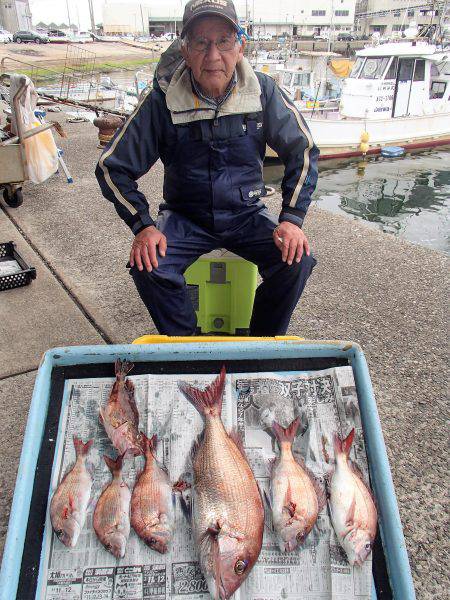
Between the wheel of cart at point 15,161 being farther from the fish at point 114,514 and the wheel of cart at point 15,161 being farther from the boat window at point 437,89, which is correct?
the boat window at point 437,89

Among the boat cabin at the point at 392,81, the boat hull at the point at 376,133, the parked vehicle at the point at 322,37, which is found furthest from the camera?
the parked vehicle at the point at 322,37

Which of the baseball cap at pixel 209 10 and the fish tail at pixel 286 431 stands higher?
the baseball cap at pixel 209 10

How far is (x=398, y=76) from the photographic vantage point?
15.0 m

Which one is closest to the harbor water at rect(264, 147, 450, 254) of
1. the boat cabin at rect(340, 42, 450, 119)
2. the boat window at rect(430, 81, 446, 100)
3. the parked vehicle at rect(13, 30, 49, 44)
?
the boat cabin at rect(340, 42, 450, 119)

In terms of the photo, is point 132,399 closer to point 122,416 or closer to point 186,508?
point 122,416

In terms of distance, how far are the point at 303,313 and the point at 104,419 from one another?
1.88 m

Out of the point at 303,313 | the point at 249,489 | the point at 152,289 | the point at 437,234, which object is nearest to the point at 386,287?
the point at 303,313

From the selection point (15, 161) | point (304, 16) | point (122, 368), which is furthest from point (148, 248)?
point (304, 16)

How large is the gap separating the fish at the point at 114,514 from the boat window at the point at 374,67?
16.5 meters

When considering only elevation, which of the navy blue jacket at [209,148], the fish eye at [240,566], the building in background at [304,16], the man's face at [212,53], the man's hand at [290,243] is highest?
the building in background at [304,16]

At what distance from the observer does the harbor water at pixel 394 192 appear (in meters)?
10.5

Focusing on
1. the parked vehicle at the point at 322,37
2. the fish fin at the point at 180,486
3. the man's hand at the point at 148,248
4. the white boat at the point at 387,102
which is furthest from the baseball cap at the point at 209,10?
the parked vehicle at the point at 322,37

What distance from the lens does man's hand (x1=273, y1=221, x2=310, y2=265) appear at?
7.16ft

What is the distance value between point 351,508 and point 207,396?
1.87ft
